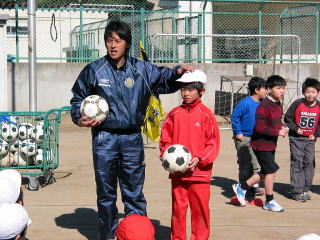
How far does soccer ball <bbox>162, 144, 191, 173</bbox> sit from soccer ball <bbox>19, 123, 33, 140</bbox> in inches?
142

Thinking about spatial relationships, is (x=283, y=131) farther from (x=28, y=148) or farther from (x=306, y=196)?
(x=28, y=148)

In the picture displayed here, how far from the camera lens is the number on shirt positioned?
8.78 meters

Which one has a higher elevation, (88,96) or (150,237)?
(88,96)

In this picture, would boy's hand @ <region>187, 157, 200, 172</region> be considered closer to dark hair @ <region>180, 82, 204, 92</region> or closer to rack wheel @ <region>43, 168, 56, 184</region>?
dark hair @ <region>180, 82, 204, 92</region>

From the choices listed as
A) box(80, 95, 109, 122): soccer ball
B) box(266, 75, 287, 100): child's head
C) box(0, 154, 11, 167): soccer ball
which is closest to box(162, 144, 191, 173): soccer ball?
box(80, 95, 109, 122): soccer ball

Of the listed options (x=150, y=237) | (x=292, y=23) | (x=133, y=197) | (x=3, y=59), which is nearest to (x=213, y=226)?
(x=133, y=197)

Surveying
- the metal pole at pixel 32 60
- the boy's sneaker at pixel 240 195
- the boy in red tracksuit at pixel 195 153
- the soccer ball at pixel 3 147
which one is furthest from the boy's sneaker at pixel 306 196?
the metal pole at pixel 32 60

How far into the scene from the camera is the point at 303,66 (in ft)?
65.1

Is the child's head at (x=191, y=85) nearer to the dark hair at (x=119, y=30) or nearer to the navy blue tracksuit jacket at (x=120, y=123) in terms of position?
the navy blue tracksuit jacket at (x=120, y=123)

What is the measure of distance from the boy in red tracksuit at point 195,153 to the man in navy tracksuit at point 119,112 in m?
0.23

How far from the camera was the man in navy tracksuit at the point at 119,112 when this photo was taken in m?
6.23

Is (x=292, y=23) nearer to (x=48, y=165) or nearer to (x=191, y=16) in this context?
(x=191, y=16)

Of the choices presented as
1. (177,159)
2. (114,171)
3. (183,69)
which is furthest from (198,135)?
(114,171)

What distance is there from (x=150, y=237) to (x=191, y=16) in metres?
17.4
